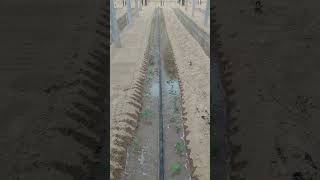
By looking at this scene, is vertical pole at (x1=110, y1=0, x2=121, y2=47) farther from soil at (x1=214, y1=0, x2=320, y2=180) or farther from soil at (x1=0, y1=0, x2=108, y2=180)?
soil at (x1=214, y1=0, x2=320, y2=180)

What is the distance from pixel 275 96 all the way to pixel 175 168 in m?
2.68

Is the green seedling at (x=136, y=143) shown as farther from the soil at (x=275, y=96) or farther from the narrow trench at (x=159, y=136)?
the soil at (x=275, y=96)

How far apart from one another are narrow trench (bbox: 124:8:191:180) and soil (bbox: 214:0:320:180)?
1.32m

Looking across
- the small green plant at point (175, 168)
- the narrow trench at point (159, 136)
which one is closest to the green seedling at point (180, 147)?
the narrow trench at point (159, 136)

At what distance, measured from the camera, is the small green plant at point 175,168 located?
27.8 feet

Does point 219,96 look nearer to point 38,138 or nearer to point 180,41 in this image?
point 38,138

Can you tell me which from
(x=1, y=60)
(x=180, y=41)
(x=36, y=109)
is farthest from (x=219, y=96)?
(x=180, y=41)

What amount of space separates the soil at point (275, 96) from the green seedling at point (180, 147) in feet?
4.10

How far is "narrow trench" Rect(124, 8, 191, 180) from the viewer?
8.59 meters

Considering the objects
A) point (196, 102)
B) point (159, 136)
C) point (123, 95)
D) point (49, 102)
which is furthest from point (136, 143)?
point (123, 95)

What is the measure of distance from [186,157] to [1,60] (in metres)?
6.36

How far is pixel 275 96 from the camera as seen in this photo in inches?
379

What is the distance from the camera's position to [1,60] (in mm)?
12688

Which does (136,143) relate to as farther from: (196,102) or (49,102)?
(196,102)
